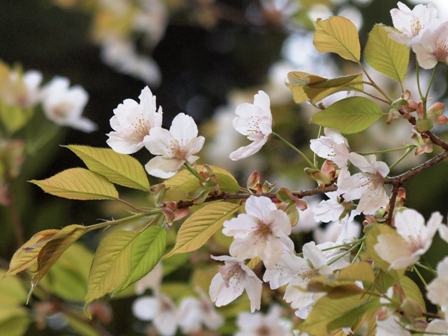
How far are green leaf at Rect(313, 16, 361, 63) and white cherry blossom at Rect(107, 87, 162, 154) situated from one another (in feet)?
0.35

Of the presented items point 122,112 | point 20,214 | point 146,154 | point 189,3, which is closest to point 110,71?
point 189,3

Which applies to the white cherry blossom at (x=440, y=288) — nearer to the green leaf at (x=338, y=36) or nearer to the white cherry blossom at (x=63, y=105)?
the green leaf at (x=338, y=36)

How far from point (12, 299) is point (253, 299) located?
398 millimetres

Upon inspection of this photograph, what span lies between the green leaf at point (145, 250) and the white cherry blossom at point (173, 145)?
Result: 34 mm

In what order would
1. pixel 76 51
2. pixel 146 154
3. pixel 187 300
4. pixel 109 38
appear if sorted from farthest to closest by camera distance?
pixel 76 51
pixel 109 38
pixel 146 154
pixel 187 300

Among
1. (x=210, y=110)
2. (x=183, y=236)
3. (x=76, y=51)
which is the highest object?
(x=183, y=236)

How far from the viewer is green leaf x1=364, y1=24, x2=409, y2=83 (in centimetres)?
36

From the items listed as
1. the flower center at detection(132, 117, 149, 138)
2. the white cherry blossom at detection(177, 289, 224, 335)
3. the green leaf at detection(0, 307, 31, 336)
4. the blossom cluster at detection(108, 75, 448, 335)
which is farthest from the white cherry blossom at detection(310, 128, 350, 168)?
the green leaf at detection(0, 307, 31, 336)

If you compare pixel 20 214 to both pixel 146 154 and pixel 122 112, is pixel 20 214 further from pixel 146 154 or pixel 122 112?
pixel 122 112

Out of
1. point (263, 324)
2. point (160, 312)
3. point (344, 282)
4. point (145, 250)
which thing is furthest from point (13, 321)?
point (344, 282)

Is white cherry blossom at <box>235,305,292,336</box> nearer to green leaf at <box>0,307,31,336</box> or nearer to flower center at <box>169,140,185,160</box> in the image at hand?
green leaf at <box>0,307,31,336</box>

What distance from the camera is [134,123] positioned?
0.36 meters

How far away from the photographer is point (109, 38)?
145cm

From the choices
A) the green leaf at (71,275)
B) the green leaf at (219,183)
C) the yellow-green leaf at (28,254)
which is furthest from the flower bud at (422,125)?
the green leaf at (71,275)
